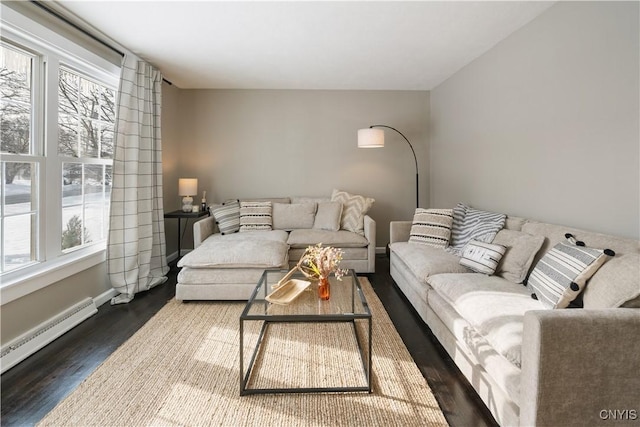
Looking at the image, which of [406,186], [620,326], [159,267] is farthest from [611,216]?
[159,267]

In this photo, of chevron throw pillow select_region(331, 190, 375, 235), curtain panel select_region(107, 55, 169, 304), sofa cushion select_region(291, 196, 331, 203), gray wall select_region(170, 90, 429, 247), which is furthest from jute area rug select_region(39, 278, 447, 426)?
gray wall select_region(170, 90, 429, 247)

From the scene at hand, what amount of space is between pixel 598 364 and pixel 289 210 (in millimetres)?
3334

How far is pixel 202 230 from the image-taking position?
3594 millimetres

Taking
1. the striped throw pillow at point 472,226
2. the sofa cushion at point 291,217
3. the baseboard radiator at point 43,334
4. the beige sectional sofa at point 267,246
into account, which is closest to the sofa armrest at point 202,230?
the beige sectional sofa at point 267,246

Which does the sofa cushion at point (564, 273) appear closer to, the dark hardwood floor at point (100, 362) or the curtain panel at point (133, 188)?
the dark hardwood floor at point (100, 362)

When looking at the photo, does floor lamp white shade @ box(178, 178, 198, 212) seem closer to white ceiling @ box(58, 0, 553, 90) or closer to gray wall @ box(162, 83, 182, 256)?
gray wall @ box(162, 83, 182, 256)

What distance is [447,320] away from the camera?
1.98 m

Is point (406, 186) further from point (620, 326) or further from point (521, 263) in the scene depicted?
point (620, 326)

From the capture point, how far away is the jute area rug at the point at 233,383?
1.53 metres

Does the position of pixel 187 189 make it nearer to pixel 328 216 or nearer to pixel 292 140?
pixel 292 140

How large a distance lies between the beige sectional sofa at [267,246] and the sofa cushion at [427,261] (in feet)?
2.48

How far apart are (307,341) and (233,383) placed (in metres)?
0.61

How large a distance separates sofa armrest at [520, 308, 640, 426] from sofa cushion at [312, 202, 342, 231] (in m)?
2.85

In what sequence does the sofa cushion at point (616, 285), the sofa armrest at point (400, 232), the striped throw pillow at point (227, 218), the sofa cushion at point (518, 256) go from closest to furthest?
the sofa cushion at point (616, 285) → the sofa cushion at point (518, 256) → the sofa armrest at point (400, 232) → the striped throw pillow at point (227, 218)
